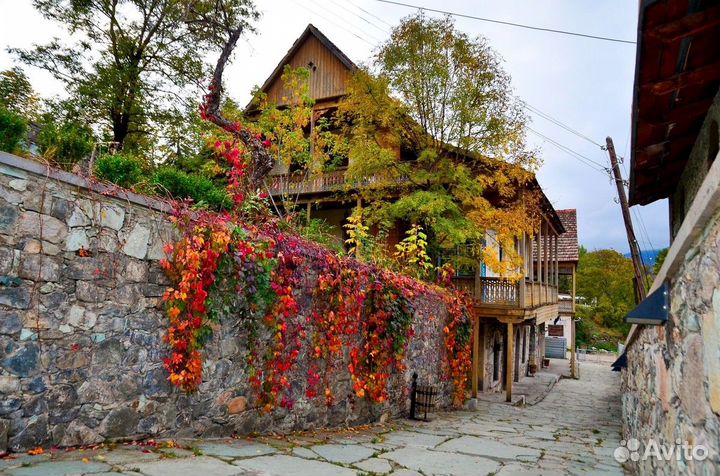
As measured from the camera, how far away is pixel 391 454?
206 inches

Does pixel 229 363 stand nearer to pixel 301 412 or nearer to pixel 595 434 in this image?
pixel 301 412

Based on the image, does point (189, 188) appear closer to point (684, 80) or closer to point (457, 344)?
point (684, 80)

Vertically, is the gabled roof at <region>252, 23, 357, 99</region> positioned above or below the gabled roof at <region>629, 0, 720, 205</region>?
above

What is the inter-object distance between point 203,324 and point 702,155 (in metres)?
6.20

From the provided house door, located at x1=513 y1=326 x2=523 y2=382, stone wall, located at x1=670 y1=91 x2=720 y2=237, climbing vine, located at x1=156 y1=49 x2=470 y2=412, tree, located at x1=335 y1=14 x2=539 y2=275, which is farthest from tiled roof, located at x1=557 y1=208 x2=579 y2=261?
climbing vine, located at x1=156 y1=49 x2=470 y2=412

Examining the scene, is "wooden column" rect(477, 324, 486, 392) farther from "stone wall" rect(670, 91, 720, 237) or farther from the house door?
"stone wall" rect(670, 91, 720, 237)

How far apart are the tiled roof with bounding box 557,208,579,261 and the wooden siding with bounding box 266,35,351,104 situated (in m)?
15.0

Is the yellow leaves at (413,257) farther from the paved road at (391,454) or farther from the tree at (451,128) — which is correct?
the paved road at (391,454)

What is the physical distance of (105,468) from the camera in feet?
10.8

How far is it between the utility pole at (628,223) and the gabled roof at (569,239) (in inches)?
410

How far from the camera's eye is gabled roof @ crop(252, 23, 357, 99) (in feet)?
57.9

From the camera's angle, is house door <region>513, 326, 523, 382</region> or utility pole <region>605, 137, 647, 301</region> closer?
utility pole <region>605, 137, 647, 301</region>

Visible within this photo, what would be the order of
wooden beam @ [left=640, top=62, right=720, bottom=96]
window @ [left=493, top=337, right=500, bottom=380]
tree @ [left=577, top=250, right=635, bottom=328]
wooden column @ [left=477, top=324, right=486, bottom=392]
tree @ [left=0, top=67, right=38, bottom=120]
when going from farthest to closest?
tree @ [left=577, top=250, right=635, bottom=328] → window @ [left=493, top=337, right=500, bottom=380] → wooden column @ [left=477, top=324, right=486, bottom=392] → tree @ [left=0, top=67, right=38, bottom=120] → wooden beam @ [left=640, top=62, right=720, bottom=96]

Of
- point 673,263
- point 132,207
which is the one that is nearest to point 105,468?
point 132,207
